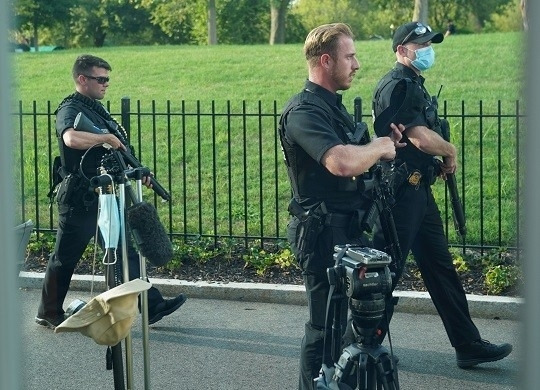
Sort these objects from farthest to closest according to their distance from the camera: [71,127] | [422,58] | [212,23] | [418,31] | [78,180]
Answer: [212,23] → [78,180] → [71,127] → [418,31] → [422,58]

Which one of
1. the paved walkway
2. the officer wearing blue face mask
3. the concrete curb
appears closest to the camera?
the officer wearing blue face mask

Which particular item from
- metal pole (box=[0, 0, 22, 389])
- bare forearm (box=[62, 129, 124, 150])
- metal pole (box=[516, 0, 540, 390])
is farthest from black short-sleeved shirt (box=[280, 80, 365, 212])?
metal pole (box=[516, 0, 540, 390])

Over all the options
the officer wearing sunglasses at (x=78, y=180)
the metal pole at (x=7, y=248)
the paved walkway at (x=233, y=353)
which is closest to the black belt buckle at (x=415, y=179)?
the paved walkway at (x=233, y=353)

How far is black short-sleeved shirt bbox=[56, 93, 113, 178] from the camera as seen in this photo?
6320 millimetres

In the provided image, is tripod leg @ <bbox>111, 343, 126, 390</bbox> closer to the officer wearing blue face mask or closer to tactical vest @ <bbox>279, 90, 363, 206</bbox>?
tactical vest @ <bbox>279, 90, 363, 206</bbox>

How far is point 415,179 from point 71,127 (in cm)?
204

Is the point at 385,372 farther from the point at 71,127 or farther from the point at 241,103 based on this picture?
the point at 241,103

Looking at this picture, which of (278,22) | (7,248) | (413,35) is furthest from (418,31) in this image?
(278,22)

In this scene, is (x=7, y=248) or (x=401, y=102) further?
(x=401, y=102)

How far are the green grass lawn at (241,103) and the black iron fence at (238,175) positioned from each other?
23 millimetres

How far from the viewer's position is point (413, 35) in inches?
232

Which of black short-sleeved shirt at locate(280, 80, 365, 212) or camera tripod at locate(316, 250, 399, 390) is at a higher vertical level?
black short-sleeved shirt at locate(280, 80, 365, 212)

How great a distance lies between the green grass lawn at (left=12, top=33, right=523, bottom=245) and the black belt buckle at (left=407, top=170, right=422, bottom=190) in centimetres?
60

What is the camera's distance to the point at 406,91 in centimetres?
548
